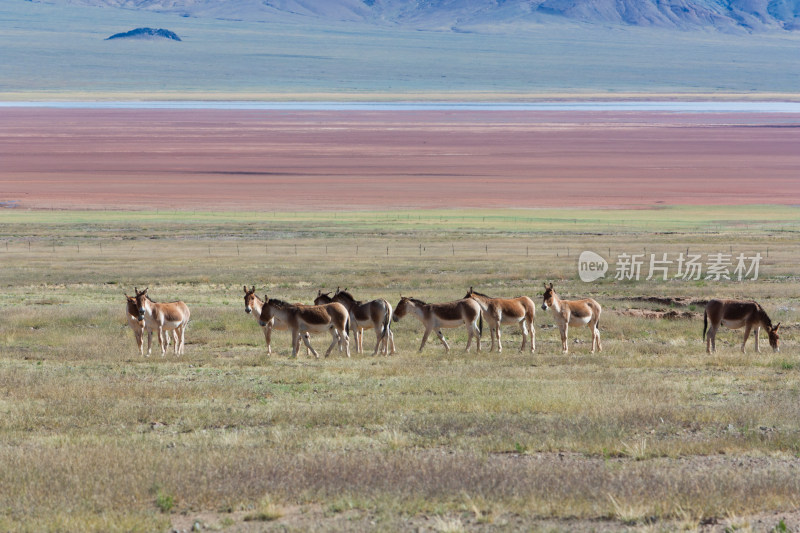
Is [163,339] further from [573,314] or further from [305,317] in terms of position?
[573,314]

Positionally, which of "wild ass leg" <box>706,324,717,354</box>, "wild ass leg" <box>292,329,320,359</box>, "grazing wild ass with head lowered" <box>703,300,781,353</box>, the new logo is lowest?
the new logo

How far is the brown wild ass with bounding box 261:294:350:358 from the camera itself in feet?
66.4

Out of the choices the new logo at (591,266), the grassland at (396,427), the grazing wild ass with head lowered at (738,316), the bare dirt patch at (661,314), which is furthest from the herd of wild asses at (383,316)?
the new logo at (591,266)

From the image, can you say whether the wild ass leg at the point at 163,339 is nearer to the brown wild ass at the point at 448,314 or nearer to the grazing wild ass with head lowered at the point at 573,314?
the brown wild ass at the point at 448,314

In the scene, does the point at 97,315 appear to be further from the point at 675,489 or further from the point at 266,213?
the point at 266,213

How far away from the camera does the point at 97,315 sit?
86.2 ft

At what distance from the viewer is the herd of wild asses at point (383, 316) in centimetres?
2030

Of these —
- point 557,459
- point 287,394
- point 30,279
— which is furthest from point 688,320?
point 30,279

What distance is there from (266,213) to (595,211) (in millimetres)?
23298

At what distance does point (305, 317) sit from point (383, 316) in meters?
1.63

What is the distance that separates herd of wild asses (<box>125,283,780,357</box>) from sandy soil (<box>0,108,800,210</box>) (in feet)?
174

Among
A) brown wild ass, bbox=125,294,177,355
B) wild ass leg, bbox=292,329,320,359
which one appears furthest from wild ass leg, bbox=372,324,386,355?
brown wild ass, bbox=125,294,177,355

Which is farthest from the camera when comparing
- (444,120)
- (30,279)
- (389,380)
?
(444,120)

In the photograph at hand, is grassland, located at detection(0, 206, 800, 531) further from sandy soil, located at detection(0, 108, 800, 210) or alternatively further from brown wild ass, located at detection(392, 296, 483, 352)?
sandy soil, located at detection(0, 108, 800, 210)
